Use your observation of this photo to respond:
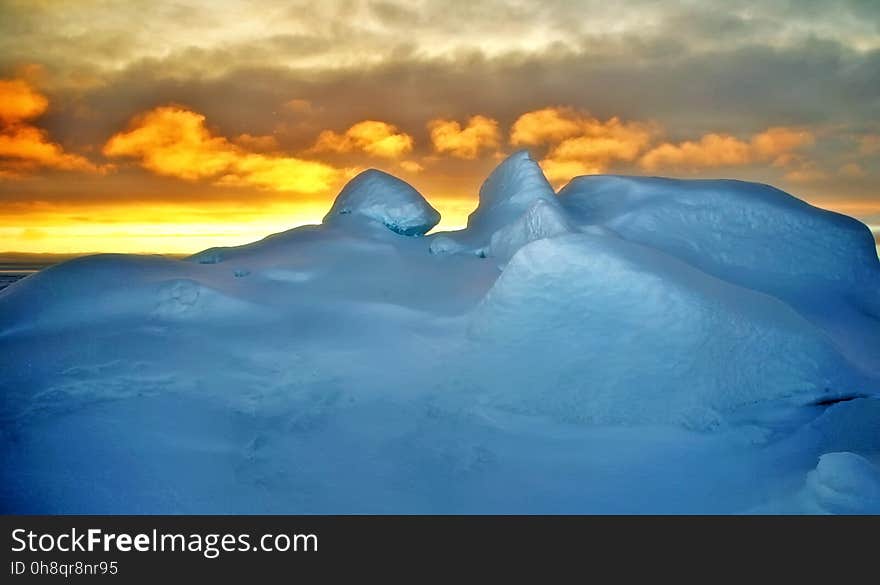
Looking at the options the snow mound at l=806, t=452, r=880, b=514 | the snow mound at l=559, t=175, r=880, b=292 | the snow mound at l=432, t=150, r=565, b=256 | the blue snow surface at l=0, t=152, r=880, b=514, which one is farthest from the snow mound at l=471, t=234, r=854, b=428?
the snow mound at l=559, t=175, r=880, b=292

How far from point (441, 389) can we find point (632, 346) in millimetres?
2684

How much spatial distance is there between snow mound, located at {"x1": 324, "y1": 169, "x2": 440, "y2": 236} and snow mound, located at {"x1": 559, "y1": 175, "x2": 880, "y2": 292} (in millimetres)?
4050

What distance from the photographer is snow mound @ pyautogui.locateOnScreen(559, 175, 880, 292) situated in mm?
11242

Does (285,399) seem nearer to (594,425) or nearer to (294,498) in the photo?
(294,498)

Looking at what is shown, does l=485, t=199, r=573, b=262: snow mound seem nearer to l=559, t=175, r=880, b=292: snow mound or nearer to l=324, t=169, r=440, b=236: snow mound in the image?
l=559, t=175, r=880, b=292: snow mound

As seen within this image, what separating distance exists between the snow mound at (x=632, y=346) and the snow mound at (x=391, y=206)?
20.3ft

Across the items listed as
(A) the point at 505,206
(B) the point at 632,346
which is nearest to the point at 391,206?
(A) the point at 505,206

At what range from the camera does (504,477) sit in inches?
263

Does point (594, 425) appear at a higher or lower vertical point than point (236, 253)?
lower

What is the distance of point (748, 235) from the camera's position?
11.5m

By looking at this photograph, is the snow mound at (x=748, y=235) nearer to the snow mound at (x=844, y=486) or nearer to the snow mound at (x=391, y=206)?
the snow mound at (x=391, y=206)
